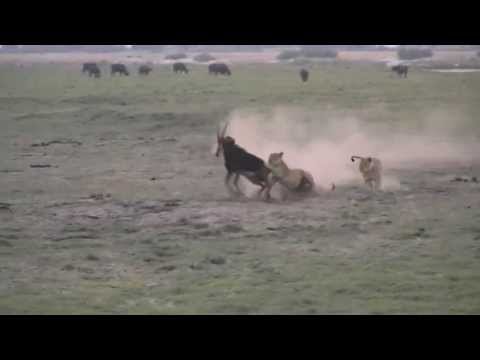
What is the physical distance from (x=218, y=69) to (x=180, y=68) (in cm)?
34

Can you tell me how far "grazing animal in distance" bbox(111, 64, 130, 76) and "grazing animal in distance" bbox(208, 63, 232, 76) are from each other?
73 cm

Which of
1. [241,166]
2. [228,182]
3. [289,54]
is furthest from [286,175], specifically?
[289,54]

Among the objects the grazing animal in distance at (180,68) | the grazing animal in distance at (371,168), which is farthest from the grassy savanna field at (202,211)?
the grazing animal in distance at (371,168)

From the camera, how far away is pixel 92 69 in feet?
18.7

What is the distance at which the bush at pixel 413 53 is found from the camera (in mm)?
5547

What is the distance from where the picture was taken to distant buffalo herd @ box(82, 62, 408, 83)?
5.63 meters

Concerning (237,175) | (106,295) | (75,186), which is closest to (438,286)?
(237,175)

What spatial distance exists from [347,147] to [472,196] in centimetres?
113

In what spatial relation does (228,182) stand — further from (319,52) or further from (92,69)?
(92,69)

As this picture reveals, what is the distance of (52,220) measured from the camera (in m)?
5.46

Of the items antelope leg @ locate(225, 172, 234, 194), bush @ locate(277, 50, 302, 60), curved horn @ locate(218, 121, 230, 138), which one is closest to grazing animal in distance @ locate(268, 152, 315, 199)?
antelope leg @ locate(225, 172, 234, 194)

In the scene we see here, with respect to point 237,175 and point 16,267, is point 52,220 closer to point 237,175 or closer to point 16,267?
point 16,267

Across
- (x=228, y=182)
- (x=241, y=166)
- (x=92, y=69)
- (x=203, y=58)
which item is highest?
(x=203, y=58)

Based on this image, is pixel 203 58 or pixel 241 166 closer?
pixel 241 166
